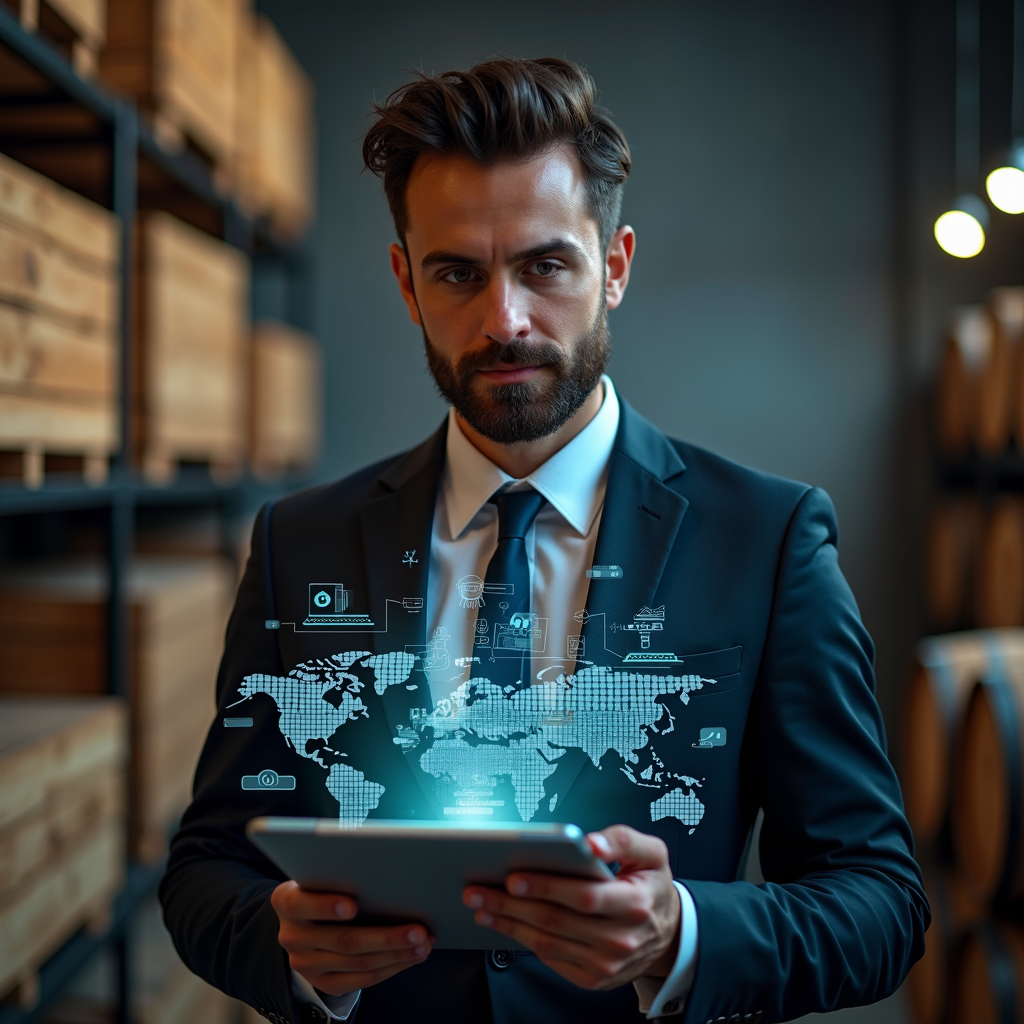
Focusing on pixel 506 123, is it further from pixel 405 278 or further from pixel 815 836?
pixel 815 836

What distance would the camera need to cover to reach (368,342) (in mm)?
4539

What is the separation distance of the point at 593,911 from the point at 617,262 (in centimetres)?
105

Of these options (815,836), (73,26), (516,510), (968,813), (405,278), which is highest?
(73,26)

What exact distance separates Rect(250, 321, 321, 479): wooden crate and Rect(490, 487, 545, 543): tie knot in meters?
2.61

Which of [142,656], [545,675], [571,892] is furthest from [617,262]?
[142,656]

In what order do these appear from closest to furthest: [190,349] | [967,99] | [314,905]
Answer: [314,905] → [190,349] → [967,99]

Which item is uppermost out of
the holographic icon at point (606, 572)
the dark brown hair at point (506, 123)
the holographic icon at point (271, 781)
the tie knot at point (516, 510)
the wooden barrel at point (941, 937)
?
the dark brown hair at point (506, 123)

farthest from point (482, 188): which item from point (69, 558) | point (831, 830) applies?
point (69, 558)

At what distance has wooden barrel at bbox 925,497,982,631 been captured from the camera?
392 cm

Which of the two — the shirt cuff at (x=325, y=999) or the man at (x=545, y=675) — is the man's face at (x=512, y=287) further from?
the shirt cuff at (x=325, y=999)

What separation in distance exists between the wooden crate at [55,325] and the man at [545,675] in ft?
2.73

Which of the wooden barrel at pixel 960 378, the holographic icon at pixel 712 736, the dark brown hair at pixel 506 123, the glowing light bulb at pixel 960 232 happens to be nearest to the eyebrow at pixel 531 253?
the dark brown hair at pixel 506 123

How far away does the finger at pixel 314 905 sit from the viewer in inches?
42.8

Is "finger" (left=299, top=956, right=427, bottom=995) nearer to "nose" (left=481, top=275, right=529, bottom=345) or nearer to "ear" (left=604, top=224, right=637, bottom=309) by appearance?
"nose" (left=481, top=275, right=529, bottom=345)
